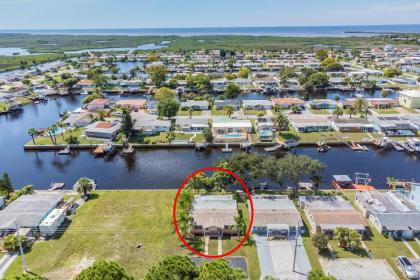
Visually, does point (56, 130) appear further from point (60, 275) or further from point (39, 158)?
point (60, 275)

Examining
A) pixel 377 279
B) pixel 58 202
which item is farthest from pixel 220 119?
pixel 377 279

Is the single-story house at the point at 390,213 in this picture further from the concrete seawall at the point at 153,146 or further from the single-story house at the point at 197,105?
the single-story house at the point at 197,105

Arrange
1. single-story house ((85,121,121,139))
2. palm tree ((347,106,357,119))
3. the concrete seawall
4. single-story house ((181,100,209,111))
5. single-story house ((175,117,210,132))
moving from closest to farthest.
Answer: the concrete seawall → single-story house ((85,121,121,139)) → single-story house ((175,117,210,132)) → palm tree ((347,106,357,119)) → single-story house ((181,100,209,111))

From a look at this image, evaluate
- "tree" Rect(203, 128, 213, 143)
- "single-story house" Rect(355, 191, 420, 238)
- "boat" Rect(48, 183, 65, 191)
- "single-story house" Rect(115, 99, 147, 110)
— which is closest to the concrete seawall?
"tree" Rect(203, 128, 213, 143)

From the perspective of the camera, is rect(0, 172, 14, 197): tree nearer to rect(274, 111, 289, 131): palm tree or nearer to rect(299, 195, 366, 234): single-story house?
rect(299, 195, 366, 234): single-story house

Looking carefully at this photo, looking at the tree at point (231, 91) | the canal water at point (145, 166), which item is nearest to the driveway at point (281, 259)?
the canal water at point (145, 166)

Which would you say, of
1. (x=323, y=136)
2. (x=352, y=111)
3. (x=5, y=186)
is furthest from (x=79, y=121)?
(x=352, y=111)
